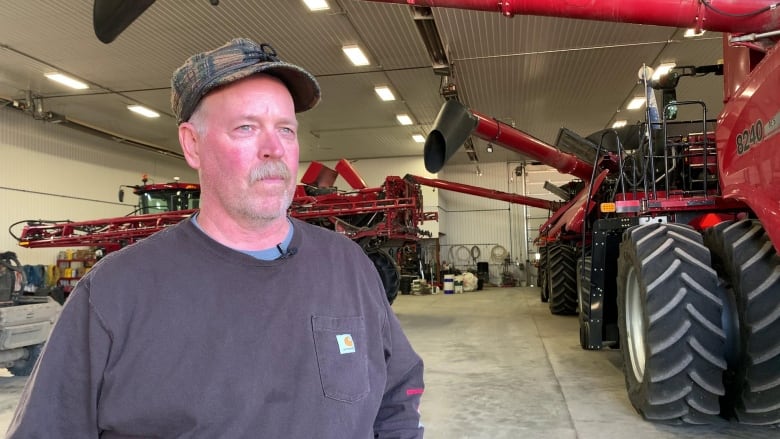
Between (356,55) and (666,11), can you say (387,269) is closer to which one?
(356,55)

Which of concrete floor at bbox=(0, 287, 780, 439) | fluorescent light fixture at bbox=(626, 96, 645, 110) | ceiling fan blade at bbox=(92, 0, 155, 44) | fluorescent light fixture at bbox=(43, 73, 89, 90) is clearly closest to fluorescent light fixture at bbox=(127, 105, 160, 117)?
fluorescent light fixture at bbox=(43, 73, 89, 90)

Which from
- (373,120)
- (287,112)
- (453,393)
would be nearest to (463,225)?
(373,120)

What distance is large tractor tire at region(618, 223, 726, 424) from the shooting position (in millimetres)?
3416

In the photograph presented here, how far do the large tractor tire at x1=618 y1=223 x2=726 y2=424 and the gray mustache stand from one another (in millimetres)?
2994

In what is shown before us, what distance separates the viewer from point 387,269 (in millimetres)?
9984

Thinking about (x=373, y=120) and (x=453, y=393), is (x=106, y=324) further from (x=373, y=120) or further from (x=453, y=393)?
(x=373, y=120)

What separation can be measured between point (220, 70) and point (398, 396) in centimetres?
99

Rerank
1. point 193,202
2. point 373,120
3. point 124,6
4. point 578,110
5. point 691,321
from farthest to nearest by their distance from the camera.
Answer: point 373,120 < point 578,110 < point 193,202 < point 124,6 < point 691,321

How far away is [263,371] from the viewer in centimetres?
118

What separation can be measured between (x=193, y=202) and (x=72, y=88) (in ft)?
13.6

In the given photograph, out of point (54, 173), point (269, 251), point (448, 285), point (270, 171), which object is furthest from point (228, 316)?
point (54, 173)

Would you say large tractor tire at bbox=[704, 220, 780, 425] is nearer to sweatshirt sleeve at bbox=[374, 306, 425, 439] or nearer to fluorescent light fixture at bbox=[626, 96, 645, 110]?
sweatshirt sleeve at bbox=[374, 306, 425, 439]

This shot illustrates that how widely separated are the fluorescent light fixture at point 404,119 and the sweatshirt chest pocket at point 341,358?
1407 cm

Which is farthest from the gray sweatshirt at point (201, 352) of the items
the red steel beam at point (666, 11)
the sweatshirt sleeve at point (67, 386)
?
the red steel beam at point (666, 11)
